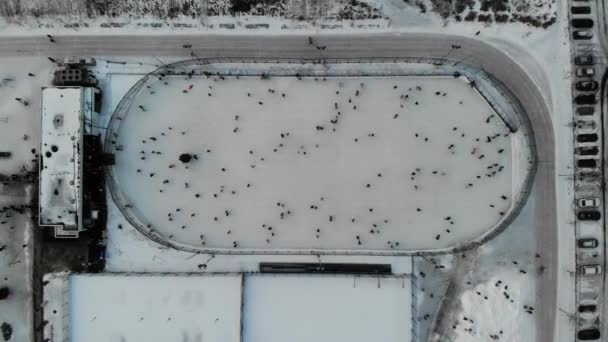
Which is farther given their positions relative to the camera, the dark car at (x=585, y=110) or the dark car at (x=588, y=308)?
the dark car at (x=585, y=110)

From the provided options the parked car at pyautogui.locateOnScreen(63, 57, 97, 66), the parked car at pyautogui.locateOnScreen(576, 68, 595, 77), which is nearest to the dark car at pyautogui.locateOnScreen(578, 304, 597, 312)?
the parked car at pyautogui.locateOnScreen(576, 68, 595, 77)

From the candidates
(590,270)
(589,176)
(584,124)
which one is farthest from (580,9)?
(590,270)

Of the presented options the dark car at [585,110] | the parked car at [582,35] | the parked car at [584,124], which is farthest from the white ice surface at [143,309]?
the parked car at [582,35]

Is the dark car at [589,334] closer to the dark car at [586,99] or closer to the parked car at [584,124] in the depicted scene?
the parked car at [584,124]

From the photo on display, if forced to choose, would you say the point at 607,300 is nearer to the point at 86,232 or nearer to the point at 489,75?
the point at 489,75

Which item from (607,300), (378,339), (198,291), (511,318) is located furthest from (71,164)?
(607,300)

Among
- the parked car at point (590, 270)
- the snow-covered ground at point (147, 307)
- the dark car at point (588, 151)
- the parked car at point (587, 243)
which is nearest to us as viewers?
the snow-covered ground at point (147, 307)
